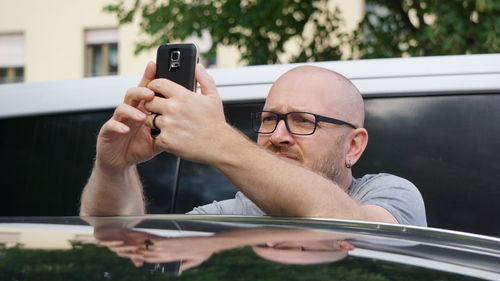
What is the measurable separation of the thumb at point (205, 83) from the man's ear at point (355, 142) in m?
0.67

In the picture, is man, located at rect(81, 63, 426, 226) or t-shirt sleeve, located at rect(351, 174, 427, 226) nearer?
man, located at rect(81, 63, 426, 226)

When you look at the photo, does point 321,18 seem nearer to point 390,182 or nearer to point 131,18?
point 131,18

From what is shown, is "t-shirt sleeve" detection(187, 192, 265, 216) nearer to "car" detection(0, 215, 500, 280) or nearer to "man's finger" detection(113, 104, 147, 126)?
"man's finger" detection(113, 104, 147, 126)

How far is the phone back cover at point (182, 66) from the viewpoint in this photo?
2002 mm

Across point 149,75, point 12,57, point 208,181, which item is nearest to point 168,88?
point 149,75

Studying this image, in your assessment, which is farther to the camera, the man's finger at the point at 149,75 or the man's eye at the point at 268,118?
the man's eye at the point at 268,118

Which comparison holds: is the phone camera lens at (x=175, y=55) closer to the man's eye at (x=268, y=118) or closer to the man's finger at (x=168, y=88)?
the man's finger at (x=168, y=88)

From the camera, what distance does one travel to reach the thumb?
1.97 metres

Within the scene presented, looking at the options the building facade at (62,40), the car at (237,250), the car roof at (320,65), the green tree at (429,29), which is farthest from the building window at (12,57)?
the car at (237,250)

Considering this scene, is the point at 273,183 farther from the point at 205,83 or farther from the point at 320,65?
the point at 320,65

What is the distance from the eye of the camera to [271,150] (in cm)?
246

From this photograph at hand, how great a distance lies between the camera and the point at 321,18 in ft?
26.6

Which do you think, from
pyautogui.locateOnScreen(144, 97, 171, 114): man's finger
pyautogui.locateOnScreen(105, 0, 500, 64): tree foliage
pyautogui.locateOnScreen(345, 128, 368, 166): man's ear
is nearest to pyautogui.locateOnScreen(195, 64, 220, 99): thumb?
pyautogui.locateOnScreen(144, 97, 171, 114): man's finger

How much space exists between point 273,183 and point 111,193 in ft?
1.94
